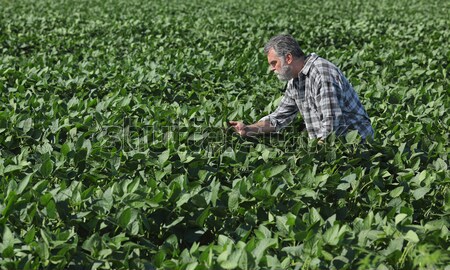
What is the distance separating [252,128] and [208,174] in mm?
1082

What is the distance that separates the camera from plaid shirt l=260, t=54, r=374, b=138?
4.46 m

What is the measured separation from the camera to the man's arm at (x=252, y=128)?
4.63m

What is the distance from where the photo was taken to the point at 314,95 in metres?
4.64

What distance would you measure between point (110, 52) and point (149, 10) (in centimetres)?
707

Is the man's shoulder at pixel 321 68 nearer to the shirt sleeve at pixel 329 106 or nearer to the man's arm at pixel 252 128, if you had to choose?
the shirt sleeve at pixel 329 106

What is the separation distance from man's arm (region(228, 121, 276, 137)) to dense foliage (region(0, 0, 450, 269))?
0.09 m

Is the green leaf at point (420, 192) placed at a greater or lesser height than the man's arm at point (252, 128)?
greater

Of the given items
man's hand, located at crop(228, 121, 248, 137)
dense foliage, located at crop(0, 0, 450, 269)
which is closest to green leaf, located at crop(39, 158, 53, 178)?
dense foliage, located at crop(0, 0, 450, 269)

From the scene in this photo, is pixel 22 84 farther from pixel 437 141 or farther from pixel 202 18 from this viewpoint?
pixel 202 18

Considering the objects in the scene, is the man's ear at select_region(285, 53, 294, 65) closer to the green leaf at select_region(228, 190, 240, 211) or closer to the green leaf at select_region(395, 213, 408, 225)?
the green leaf at select_region(228, 190, 240, 211)

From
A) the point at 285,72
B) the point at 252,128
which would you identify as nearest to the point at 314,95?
the point at 285,72

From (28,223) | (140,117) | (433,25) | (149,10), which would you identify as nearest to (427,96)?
(140,117)

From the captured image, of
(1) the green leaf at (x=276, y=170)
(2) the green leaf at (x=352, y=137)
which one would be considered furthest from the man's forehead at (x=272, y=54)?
(1) the green leaf at (x=276, y=170)

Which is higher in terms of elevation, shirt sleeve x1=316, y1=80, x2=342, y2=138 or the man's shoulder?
the man's shoulder
